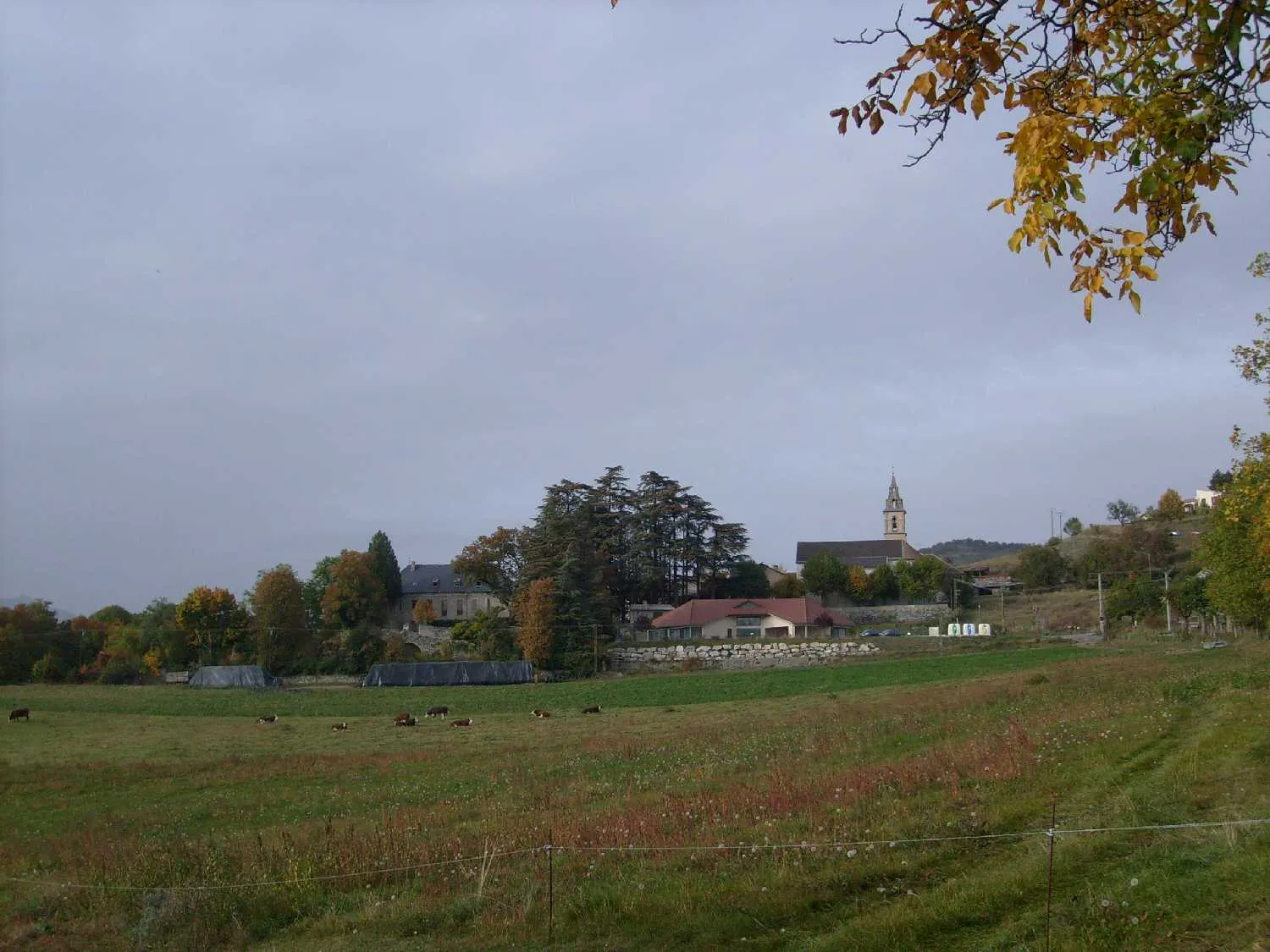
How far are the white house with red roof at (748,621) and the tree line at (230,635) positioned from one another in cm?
2707

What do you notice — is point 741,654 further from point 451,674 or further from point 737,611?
point 451,674

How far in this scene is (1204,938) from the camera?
19.1ft

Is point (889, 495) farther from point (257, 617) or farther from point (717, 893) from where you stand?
point (717, 893)

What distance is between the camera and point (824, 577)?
111500 millimetres

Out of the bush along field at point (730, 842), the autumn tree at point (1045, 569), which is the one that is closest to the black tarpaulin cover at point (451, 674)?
the bush along field at point (730, 842)

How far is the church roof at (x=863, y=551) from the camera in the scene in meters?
140

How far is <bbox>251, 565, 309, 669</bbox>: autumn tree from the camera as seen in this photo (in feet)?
309

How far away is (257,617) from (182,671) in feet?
34.0

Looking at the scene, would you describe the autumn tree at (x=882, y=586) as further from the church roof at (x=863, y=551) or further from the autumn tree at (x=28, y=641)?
the autumn tree at (x=28, y=641)

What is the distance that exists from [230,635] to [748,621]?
52.6 m

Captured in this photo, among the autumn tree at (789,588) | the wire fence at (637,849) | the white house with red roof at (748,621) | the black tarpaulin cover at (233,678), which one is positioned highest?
the autumn tree at (789,588)

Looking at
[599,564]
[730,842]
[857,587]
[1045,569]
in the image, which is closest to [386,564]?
[599,564]

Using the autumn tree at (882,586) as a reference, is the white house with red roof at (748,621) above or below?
below

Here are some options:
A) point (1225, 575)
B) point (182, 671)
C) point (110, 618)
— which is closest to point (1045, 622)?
point (1225, 575)
